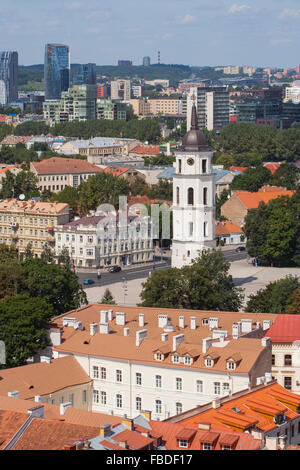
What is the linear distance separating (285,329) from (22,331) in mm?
9119

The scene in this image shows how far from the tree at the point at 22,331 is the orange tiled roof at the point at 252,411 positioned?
901 cm

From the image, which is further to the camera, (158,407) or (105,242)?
(105,242)

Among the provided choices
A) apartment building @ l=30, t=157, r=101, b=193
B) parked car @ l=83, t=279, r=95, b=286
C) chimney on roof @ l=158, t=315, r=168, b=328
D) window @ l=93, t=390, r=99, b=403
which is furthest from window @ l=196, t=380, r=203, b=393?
apartment building @ l=30, t=157, r=101, b=193

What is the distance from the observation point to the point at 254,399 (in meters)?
33.3

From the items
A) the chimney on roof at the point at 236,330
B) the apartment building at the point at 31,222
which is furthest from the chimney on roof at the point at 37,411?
the apartment building at the point at 31,222

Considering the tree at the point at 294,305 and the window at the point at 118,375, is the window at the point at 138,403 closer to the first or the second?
the window at the point at 118,375

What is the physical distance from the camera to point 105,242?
243ft

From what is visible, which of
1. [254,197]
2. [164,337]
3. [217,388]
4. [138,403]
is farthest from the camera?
[254,197]

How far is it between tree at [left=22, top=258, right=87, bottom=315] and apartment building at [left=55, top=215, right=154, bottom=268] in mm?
22738

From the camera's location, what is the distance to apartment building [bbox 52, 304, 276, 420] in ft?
120

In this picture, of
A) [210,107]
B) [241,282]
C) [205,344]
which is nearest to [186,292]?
[205,344]

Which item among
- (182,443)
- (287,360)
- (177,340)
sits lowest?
(287,360)

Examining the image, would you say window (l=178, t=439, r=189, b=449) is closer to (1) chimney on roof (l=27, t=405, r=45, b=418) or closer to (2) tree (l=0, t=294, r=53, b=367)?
(1) chimney on roof (l=27, t=405, r=45, b=418)

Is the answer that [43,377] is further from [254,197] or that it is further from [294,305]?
[254,197]
